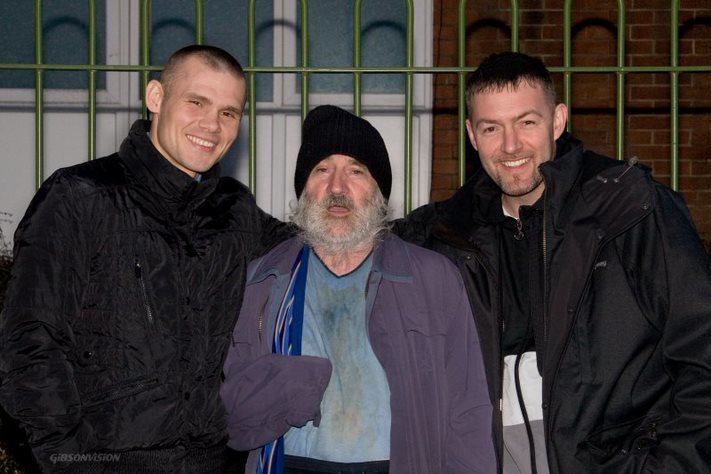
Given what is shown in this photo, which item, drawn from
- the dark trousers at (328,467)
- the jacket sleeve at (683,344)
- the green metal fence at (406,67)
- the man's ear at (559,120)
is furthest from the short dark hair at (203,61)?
the jacket sleeve at (683,344)

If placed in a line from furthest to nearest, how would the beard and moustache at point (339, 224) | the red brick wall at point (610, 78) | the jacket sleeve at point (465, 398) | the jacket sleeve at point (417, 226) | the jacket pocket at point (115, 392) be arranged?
the red brick wall at point (610, 78), the jacket sleeve at point (417, 226), the beard and moustache at point (339, 224), the jacket sleeve at point (465, 398), the jacket pocket at point (115, 392)

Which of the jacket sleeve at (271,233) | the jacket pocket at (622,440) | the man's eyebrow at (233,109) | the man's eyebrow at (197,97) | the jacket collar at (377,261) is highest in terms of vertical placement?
the man's eyebrow at (197,97)

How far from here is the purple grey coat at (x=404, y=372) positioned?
3.32 m

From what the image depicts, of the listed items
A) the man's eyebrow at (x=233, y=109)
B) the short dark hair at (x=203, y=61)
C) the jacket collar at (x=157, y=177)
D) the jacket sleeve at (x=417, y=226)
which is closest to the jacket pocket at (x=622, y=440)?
the jacket sleeve at (x=417, y=226)

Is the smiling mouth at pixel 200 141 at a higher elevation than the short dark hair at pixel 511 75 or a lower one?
lower

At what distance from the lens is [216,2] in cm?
711

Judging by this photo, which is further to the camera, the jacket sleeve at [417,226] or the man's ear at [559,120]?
the jacket sleeve at [417,226]

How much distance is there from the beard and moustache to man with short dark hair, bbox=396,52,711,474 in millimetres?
315

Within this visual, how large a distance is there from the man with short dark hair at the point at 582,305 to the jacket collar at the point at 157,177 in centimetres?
98

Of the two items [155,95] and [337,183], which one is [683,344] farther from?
[155,95]

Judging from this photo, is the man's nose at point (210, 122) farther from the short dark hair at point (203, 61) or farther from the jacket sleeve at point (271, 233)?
the jacket sleeve at point (271, 233)

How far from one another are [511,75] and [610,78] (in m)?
3.60

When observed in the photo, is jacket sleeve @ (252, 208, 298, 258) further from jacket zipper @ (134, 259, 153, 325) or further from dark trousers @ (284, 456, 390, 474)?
dark trousers @ (284, 456, 390, 474)

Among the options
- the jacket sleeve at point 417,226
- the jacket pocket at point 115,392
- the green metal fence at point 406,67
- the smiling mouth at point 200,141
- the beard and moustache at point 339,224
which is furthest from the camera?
the green metal fence at point 406,67
